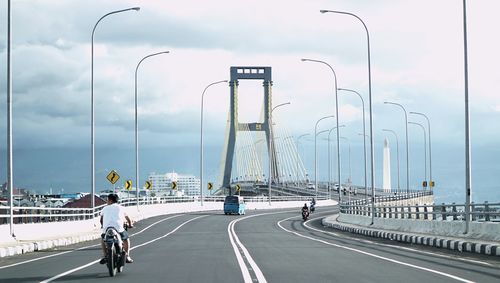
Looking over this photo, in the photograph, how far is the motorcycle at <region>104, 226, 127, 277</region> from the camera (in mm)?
16344

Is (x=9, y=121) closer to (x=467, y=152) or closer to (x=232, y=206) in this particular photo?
(x=467, y=152)

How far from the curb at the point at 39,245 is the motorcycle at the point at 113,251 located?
858 centimetres

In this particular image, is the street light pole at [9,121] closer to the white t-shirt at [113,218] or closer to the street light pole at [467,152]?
the white t-shirt at [113,218]

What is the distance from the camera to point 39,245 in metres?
28.4

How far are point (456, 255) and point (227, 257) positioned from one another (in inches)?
272

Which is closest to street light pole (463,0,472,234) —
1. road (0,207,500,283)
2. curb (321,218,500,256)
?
curb (321,218,500,256)

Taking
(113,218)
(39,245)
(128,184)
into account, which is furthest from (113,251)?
(128,184)

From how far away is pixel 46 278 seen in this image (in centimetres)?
1622

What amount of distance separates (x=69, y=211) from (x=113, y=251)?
36902 mm

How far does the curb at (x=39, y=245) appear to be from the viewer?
24875 mm

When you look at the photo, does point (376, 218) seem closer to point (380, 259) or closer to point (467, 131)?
point (467, 131)

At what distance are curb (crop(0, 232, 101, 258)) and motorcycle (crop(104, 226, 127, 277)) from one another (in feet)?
28.2

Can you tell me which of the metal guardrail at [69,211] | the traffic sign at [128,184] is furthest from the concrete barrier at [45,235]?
the traffic sign at [128,184]

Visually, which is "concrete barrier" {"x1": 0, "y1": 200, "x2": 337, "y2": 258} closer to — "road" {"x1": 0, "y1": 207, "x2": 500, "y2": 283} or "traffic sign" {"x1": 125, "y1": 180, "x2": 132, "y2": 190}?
"road" {"x1": 0, "y1": 207, "x2": 500, "y2": 283}
